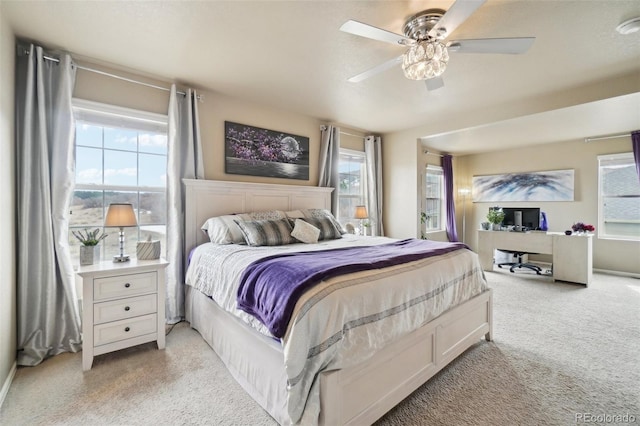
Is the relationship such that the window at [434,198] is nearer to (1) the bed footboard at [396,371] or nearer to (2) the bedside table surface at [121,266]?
(1) the bed footboard at [396,371]

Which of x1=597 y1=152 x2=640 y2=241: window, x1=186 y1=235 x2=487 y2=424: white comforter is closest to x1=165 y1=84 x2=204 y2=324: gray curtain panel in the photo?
x1=186 y1=235 x2=487 y2=424: white comforter

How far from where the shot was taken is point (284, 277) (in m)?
1.56

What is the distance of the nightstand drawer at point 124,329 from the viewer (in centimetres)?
215

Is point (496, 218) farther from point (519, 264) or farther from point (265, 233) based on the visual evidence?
point (265, 233)

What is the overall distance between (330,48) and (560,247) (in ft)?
15.3

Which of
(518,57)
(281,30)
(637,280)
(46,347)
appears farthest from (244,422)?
(637,280)

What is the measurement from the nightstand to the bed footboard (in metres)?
1.78

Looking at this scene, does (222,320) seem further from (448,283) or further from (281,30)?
(281,30)

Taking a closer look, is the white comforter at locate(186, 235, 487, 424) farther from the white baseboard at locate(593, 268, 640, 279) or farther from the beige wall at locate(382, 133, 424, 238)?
the white baseboard at locate(593, 268, 640, 279)

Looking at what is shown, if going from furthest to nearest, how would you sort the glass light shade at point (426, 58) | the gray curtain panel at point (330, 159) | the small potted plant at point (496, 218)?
the small potted plant at point (496, 218), the gray curtain panel at point (330, 159), the glass light shade at point (426, 58)

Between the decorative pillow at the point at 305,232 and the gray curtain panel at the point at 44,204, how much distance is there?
2001 mm

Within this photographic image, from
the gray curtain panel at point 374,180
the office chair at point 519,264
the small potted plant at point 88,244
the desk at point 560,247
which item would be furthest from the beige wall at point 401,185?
the small potted plant at point 88,244

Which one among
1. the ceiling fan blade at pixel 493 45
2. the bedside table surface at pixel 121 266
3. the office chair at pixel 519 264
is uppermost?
the ceiling fan blade at pixel 493 45

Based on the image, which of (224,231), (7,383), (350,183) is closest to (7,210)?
(7,383)
